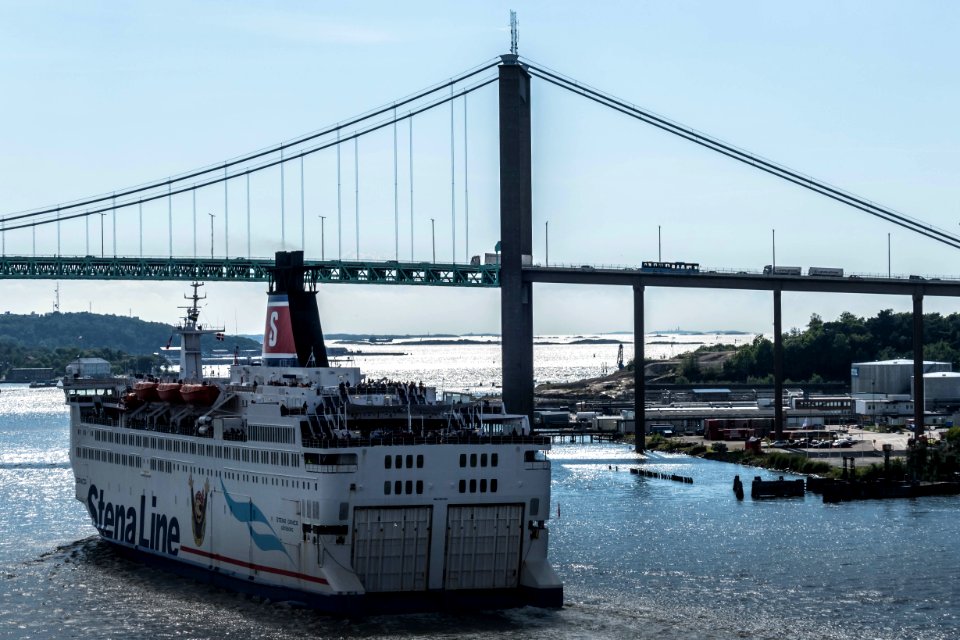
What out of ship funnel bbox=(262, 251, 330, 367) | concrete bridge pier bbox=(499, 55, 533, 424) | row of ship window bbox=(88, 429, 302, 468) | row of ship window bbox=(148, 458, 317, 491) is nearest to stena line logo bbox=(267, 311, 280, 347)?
ship funnel bbox=(262, 251, 330, 367)

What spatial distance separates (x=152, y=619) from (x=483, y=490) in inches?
352

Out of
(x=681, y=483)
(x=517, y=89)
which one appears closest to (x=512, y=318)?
(x=517, y=89)

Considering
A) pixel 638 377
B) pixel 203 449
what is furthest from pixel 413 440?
pixel 638 377

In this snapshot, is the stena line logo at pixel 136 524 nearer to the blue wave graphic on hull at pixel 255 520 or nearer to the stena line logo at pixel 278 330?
the blue wave graphic on hull at pixel 255 520

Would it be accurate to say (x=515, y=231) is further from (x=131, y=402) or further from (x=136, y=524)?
(x=136, y=524)

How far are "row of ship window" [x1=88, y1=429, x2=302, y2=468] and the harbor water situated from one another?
3.60 m

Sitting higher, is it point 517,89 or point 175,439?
point 517,89

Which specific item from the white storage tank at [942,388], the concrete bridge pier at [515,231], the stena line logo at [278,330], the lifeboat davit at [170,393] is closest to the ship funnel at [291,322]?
the stena line logo at [278,330]

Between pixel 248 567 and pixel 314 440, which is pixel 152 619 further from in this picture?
pixel 314 440

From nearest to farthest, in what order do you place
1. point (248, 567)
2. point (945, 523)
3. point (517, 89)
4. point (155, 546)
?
point (248, 567) < point (155, 546) < point (945, 523) < point (517, 89)

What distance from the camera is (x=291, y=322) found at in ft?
161

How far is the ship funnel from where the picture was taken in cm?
4903

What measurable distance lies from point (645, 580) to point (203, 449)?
12.8 metres

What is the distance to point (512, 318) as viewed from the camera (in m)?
93.2
